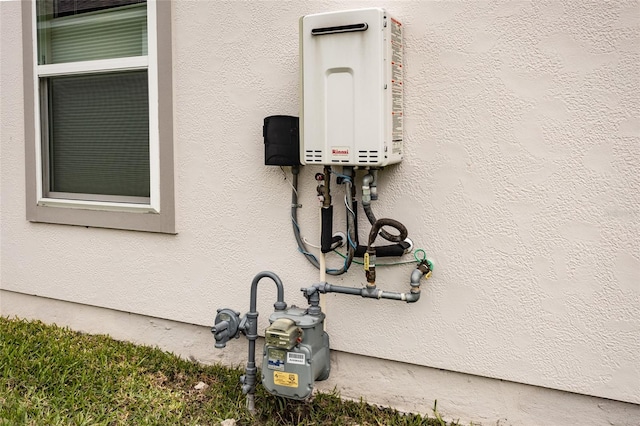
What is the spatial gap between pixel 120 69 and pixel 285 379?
2117mm

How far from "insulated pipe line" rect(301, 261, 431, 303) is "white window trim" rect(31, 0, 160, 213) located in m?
1.16

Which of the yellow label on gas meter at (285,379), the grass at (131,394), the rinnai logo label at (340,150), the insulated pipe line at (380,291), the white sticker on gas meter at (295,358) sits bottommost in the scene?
the grass at (131,394)

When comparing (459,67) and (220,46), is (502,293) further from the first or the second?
(220,46)

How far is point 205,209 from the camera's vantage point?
3.28 m

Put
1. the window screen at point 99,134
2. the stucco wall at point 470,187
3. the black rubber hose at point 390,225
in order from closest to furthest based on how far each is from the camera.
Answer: the stucco wall at point 470,187, the black rubber hose at point 390,225, the window screen at point 99,134

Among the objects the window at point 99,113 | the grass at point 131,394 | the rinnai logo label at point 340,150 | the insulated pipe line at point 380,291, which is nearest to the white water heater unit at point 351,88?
the rinnai logo label at point 340,150

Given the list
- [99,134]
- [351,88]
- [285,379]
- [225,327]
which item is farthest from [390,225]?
[99,134]

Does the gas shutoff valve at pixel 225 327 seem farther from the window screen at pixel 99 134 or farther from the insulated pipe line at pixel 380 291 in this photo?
the window screen at pixel 99 134

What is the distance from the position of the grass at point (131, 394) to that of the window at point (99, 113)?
0.77 m

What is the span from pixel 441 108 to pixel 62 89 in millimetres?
2555

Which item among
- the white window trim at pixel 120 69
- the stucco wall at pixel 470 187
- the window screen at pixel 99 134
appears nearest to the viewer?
the stucco wall at pixel 470 187

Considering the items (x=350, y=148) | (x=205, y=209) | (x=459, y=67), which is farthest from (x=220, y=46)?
(x=459, y=67)

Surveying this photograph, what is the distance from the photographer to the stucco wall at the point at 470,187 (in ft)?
7.63

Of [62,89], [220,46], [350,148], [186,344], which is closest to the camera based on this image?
[350,148]
